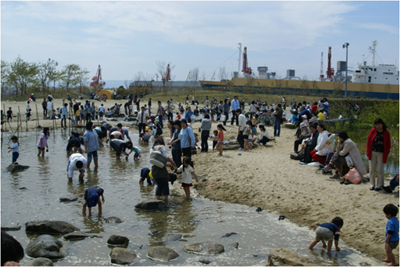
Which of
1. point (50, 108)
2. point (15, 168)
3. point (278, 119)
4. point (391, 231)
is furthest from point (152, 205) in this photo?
point (50, 108)

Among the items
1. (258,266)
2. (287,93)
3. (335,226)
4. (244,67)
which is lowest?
(258,266)

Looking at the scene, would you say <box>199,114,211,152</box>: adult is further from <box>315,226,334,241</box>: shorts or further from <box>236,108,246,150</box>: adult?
<box>315,226,334,241</box>: shorts

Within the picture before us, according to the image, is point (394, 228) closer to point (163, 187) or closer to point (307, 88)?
point (163, 187)

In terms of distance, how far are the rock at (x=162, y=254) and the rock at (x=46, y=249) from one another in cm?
158

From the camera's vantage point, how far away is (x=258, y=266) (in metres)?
6.14

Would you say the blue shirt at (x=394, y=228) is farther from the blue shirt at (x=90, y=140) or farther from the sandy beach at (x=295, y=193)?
the blue shirt at (x=90, y=140)

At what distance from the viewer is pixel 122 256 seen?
6.33 metres

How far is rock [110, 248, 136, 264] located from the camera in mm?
6258

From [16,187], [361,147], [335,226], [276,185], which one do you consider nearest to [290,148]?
[361,147]

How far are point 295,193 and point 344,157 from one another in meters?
1.71

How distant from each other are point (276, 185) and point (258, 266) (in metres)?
4.10

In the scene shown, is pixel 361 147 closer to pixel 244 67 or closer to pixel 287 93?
pixel 287 93

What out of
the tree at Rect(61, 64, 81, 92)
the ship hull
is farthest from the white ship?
the tree at Rect(61, 64, 81, 92)

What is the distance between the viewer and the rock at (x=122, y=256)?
626 centimetres
